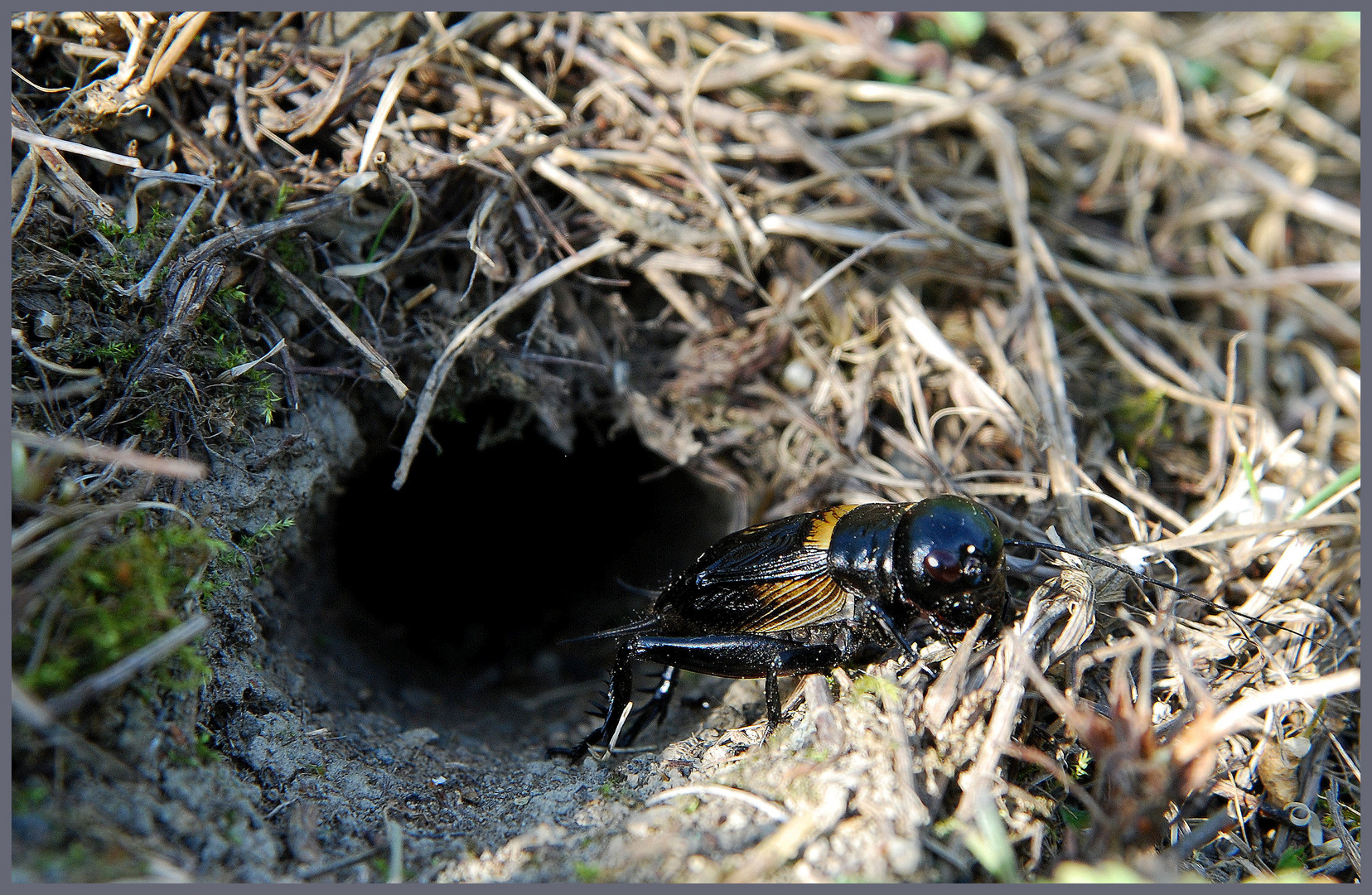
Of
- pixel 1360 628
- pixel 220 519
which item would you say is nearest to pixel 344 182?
pixel 220 519

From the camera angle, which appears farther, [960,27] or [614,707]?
[960,27]

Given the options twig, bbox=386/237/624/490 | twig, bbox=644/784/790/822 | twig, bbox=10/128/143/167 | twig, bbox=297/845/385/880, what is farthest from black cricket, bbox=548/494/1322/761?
twig, bbox=10/128/143/167

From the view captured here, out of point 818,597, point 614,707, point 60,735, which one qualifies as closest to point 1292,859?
point 818,597

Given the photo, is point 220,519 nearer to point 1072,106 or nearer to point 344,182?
point 344,182

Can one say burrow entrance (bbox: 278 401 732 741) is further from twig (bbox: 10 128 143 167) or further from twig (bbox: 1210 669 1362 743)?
twig (bbox: 1210 669 1362 743)

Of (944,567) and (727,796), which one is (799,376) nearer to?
(944,567)

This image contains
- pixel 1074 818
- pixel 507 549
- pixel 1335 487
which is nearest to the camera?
pixel 1074 818

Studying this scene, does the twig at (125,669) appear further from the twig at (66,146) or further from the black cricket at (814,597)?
the twig at (66,146)
